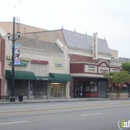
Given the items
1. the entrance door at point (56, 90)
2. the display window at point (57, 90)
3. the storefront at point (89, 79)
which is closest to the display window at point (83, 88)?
the storefront at point (89, 79)

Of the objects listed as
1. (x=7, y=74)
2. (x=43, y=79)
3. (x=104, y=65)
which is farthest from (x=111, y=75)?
(x=7, y=74)

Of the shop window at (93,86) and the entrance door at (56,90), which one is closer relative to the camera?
the entrance door at (56,90)

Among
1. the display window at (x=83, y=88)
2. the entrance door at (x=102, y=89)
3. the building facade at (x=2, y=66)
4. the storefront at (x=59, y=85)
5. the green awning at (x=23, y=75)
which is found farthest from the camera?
the entrance door at (x=102, y=89)

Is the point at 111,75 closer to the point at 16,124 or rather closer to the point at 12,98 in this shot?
the point at 12,98

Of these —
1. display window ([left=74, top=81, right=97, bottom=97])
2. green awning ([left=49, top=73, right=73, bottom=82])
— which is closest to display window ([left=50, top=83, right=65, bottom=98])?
green awning ([left=49, top=73, right=73, bottom=82])

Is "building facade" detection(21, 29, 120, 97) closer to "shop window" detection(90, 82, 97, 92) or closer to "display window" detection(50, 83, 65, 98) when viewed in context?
"shop window" detection(90, 82, 97, 92)

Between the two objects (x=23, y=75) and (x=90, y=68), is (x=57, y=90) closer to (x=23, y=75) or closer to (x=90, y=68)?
(x=90, y=68)

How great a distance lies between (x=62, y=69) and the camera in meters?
48.2

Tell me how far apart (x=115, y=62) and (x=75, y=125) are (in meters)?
57.5

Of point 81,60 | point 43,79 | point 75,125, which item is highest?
point 81,60

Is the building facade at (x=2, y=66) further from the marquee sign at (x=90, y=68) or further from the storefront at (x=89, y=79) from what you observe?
the marquee sign at (x=90, y=68)

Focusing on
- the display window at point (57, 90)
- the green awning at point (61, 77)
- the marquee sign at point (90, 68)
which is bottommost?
the display window at point (57, 90)

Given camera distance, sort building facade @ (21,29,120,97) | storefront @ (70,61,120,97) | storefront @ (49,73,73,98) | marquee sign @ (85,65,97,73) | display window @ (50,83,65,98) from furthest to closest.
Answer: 1. building facade @ (21,29,120,97)
2. marquee sign @ (85,65,97,73)
3. storefront @ (70,61,120,97)
4. display window @ (50,83,65,98)
5. storefront @ (49,73,73,98)

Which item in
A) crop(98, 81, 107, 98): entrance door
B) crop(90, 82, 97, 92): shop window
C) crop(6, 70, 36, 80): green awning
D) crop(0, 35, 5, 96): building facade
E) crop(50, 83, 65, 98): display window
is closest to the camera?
crop(0, 35, 5, 96): building facade
